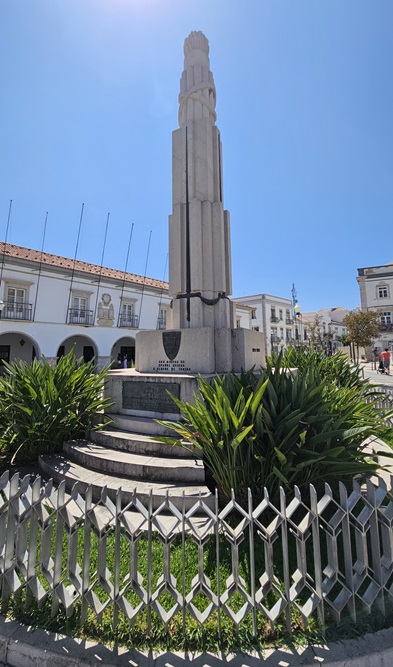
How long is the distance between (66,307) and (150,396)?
18.8 metres

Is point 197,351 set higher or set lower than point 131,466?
higher

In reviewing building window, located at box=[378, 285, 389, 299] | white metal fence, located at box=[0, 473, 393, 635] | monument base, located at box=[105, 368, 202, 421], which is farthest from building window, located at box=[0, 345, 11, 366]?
building window, located at box=[378, 285, 389, 299]

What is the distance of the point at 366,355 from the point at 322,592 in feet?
138

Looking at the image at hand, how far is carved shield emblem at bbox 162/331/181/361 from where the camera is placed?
18.0ft

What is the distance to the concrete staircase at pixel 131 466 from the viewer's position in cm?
302

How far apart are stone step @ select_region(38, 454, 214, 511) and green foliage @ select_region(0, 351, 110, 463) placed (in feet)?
0.97

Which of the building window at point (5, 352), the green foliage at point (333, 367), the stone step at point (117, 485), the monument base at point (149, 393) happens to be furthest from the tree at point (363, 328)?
the stone step at point (117, 485)

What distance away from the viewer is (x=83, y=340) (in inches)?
944

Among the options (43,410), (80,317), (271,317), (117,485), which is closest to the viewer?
(117,485)

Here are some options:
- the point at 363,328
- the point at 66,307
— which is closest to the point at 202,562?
the point at 66,307

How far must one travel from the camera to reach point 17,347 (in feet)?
67.6

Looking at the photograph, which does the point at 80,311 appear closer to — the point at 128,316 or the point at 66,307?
the point at 66,307

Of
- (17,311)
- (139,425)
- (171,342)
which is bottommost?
(139,425)

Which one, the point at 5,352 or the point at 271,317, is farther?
the point at 271,317
